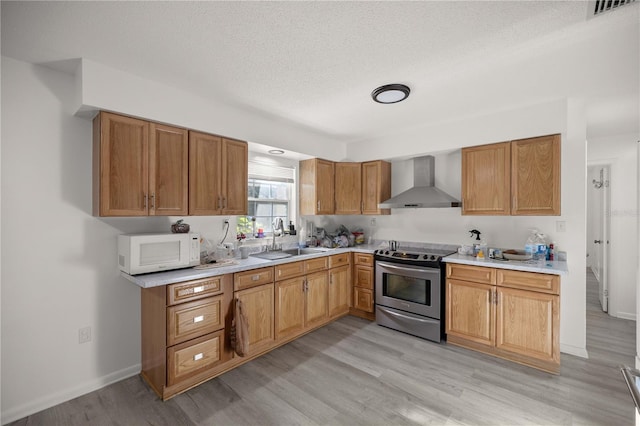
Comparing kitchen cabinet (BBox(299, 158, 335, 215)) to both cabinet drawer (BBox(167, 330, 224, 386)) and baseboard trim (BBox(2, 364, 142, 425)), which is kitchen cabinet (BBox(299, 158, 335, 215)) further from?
baseboard trim (BBox(2, 364, 142, 425))

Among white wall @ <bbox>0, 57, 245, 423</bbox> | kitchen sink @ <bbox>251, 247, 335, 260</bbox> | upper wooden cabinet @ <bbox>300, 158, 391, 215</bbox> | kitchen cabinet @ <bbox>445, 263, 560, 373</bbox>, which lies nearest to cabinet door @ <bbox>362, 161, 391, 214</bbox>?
upper wooden cabinet @ <bbox>300, 158, 391, 215</bbox>

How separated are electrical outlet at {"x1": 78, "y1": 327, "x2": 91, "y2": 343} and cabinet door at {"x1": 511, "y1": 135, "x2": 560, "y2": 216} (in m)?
4.15

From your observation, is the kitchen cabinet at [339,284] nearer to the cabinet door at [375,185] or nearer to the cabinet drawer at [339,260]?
the cabinet drawer at [339,260]

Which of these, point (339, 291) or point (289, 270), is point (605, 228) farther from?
point (289, 270)

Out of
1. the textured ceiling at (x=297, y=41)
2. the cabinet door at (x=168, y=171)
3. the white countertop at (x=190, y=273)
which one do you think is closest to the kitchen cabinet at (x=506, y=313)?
the textured ceiling at (x=297, y=41)

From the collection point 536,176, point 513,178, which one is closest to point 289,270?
point 513,178

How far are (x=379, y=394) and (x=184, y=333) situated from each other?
1.65 meters

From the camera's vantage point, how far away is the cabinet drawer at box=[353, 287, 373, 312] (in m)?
3.77

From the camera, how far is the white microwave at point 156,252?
2221 millimetres

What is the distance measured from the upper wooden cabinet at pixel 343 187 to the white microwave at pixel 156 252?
6.09 feet

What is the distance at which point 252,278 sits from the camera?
109 inches

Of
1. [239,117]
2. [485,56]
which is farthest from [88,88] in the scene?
[485,56]

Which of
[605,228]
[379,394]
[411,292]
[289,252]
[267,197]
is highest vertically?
[267,197]

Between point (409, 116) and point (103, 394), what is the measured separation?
3901mm
